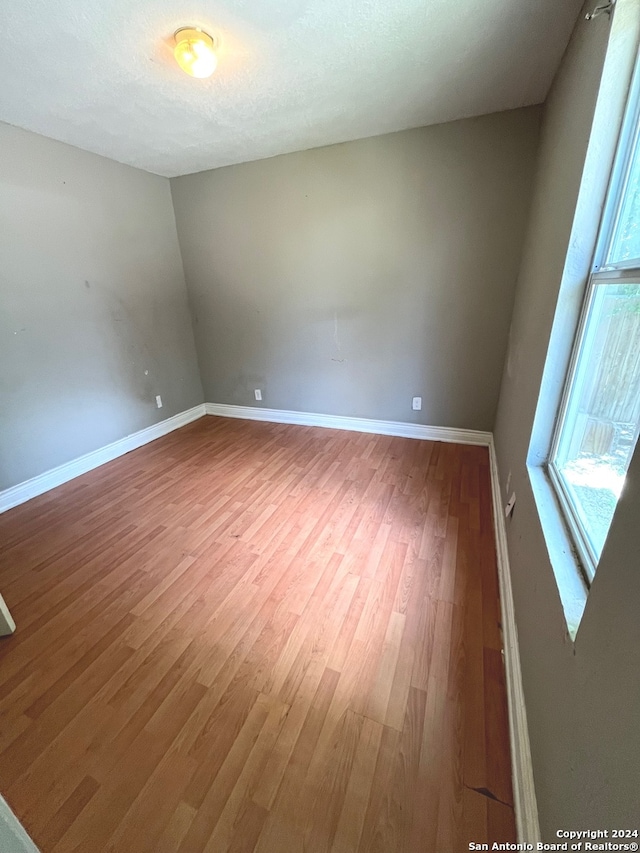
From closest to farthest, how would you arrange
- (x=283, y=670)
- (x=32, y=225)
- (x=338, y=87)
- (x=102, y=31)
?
(x=283, y=670)
(x=102, y=31)
(x=338, y=87)
(x=32, y=225)

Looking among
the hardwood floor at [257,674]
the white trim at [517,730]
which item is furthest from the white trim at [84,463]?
the white trim at [517,730]

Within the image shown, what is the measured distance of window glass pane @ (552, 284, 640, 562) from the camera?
907 mm

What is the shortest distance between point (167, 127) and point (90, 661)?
120 inches

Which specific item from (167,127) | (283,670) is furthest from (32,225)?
(283,670)

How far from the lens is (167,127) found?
7.29 ft

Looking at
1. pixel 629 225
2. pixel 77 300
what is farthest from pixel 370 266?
pixel 77 300

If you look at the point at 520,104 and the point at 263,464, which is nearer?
the point at 520,104

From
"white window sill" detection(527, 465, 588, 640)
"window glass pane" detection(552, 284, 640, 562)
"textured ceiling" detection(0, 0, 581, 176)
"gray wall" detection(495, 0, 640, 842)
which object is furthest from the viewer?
"textured ceiling" detection(0, 0, 581, 176)

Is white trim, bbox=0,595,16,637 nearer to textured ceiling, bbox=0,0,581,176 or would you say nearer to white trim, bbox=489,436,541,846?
white trim, bbox=489,436,541,846

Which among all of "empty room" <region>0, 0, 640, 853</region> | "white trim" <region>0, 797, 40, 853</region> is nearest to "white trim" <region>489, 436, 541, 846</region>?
"empty room" <region>0, 0, 640, 853</region>

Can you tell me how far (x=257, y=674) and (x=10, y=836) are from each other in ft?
2.42

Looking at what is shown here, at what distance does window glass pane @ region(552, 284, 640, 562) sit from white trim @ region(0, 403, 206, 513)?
3278 mm

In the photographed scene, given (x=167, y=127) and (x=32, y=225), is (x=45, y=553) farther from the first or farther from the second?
(x=167, y=127)

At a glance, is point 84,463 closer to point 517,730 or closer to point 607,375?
point 517,730
